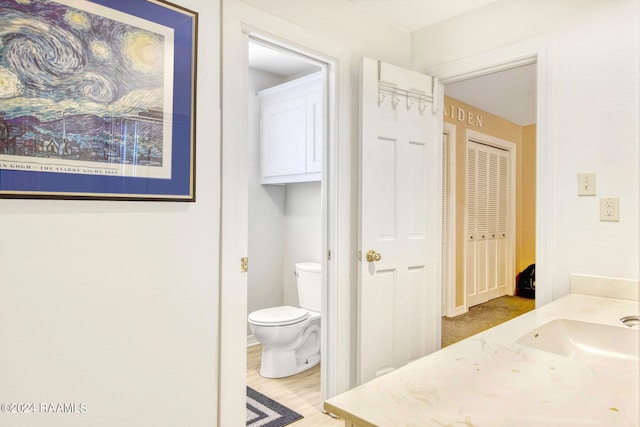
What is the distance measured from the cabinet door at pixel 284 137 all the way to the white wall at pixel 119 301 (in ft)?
5.07

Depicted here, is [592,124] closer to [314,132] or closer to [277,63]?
[314,132]

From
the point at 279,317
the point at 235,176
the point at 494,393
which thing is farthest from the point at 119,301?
the point at 279,317

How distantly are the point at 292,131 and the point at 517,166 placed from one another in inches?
149

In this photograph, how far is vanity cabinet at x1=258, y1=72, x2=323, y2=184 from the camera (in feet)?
10.4

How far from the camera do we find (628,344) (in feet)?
4.28

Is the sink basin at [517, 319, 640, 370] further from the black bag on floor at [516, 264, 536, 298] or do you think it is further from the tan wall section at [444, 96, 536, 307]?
the black bag on floor at [516, 264, 536, 298]

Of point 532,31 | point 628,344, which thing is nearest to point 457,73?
point 532,31

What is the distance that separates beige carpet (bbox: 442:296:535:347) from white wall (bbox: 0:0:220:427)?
2.53m

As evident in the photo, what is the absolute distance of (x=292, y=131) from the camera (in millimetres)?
3324

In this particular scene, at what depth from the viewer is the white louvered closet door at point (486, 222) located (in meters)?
4.80

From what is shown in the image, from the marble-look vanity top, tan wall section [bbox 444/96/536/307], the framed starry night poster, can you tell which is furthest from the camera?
tan wall section [bbox 444/96/536/307]

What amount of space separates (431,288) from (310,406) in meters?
1.05

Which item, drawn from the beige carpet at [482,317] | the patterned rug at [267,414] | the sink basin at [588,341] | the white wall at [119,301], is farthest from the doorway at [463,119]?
the white wall at [119,301]

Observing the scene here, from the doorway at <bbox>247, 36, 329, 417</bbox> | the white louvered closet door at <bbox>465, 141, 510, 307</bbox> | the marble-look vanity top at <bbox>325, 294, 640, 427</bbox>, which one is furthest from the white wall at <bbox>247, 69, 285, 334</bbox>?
the marble-look vanity top at <bbox>325, 294, 640, 427</bbox>
